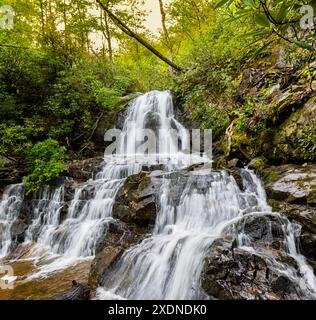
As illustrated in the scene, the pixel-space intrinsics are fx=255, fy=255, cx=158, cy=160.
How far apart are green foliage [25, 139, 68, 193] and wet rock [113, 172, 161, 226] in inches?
113

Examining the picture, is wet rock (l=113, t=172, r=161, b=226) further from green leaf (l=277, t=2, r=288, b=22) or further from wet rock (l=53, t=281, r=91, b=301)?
green leaf (l=277, t=2, r=288, b=22)

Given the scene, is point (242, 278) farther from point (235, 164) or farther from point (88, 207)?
point (88, 207)

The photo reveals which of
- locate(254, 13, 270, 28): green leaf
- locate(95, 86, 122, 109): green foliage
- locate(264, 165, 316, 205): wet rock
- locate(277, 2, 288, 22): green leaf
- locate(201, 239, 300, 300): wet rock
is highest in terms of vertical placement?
locate(95, 86, 122, 109): green foliage

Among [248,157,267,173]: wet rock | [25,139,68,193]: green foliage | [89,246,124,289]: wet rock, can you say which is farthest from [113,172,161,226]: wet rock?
[25,139,68,193]: green foliage

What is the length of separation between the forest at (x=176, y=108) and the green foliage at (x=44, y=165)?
0.12 ft

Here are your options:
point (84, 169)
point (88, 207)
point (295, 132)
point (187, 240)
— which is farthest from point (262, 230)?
point (84, 169)

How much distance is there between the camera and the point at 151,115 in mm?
12070

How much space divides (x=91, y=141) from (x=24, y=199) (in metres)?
4.35

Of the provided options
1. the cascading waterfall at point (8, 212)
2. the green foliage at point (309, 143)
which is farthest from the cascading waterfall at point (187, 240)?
the cascading waterfall at point (8, 212)

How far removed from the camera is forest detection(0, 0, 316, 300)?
4.14 m

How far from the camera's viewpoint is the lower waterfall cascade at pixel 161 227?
4410 millimetres

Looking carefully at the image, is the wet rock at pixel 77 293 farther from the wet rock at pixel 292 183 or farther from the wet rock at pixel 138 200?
the wet rock at pixel 292 183

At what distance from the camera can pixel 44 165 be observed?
351 inches
